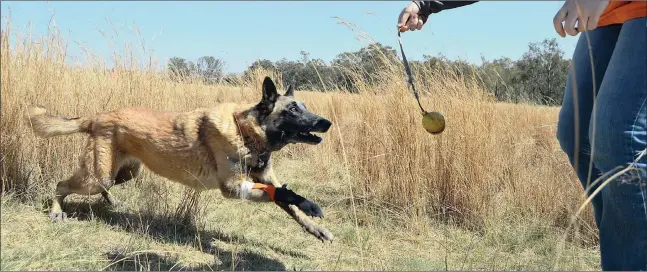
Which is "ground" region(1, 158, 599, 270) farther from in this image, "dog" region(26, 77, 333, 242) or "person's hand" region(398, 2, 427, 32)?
"person's hand" region(398, 2, 427, 32)

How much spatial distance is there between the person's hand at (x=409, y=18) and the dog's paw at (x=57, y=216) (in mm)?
2638

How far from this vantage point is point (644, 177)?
1.46 metres

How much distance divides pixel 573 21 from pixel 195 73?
6.17 m

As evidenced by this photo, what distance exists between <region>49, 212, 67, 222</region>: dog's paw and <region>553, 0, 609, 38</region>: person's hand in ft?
10.6

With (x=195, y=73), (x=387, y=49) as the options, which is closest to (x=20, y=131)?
(x=387, y=49)

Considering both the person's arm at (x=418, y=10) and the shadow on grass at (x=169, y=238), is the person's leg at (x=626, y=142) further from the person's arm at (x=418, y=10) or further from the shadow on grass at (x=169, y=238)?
the shadow on grass at (x=169, y=238)

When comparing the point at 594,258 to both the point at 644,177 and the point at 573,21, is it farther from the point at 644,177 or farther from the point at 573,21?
the point at 573,21

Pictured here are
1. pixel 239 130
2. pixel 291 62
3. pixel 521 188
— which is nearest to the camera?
pixel 239 130

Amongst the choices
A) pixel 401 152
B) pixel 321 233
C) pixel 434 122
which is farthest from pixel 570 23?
pixel 401 152

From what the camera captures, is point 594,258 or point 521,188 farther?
point 521,188

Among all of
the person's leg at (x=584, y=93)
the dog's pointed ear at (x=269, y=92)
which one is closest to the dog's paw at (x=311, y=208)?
the dog's pointed ear at (x=269, y=92)

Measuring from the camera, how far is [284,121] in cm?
350

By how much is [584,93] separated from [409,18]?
2.75 ft

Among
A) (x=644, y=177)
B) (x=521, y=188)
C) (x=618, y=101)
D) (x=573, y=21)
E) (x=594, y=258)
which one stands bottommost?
(x=594, y=258)
